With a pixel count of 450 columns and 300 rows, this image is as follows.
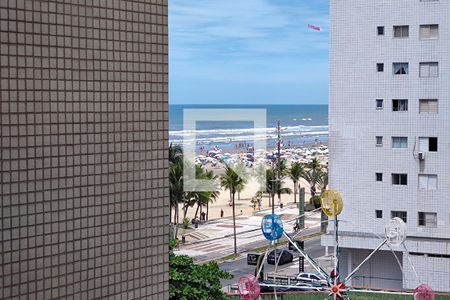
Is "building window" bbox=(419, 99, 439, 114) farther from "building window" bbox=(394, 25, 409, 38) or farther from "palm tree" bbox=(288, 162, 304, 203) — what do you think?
"palm tree" bbox=(288, 162, 304, 203)

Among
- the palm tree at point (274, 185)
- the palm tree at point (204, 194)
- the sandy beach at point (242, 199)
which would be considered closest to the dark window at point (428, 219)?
the palm tree at point (204, 194)

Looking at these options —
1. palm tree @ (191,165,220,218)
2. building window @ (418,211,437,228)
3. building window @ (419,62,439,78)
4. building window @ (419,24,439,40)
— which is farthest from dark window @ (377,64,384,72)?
palm tree @ (191,165,220,218)

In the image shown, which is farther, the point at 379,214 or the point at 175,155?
the point at 175,155

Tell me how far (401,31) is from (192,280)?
31.5ft

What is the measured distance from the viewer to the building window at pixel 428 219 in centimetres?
1492

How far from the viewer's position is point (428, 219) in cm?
1495

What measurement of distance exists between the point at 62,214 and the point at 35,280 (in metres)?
0.25

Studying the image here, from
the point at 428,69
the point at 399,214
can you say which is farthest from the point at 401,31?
the point at 399,214

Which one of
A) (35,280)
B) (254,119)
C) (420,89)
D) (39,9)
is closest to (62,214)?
(35,280)

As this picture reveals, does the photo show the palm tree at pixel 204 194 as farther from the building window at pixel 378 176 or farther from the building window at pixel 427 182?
the building window at pixel 427 182

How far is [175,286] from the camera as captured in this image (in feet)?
21.0

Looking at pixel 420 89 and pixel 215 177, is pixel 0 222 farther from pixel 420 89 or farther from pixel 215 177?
pixel 215 177

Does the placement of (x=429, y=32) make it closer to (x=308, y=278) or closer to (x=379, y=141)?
(x=379, y=141)

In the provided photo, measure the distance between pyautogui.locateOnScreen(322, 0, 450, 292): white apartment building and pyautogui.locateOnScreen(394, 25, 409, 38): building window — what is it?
0.02 metres
